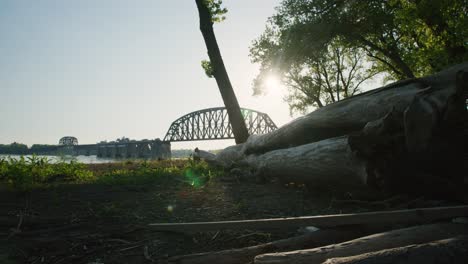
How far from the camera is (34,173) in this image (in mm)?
5898

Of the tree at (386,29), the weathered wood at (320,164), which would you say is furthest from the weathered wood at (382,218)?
the tree at (386,29)

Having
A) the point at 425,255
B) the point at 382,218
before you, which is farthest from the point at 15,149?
the point at 425,255

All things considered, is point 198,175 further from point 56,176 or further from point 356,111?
point 356,111

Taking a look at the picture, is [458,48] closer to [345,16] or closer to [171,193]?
[345,16]

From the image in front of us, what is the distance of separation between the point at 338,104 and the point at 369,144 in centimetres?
197

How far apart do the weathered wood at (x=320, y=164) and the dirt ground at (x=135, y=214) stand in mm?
258

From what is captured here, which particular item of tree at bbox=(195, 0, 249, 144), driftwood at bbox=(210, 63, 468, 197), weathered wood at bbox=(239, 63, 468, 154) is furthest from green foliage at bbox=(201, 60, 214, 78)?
driftwood at bbox=(210, 63, 468, 197)

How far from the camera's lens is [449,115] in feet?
10.6

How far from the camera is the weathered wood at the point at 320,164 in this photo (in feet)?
12.6

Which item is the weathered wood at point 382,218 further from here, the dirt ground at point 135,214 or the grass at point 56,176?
the grass at point 56,176

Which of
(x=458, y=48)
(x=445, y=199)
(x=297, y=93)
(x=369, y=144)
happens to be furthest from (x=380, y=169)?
(x=297, y=93)

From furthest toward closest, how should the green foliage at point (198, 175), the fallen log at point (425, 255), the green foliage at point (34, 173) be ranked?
the green foliage at point (198, 175) < the green foliage at point (34, 173) < the fallen log at point (425, 255)

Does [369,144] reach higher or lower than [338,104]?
lower

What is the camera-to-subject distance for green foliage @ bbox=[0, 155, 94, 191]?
5.19m
